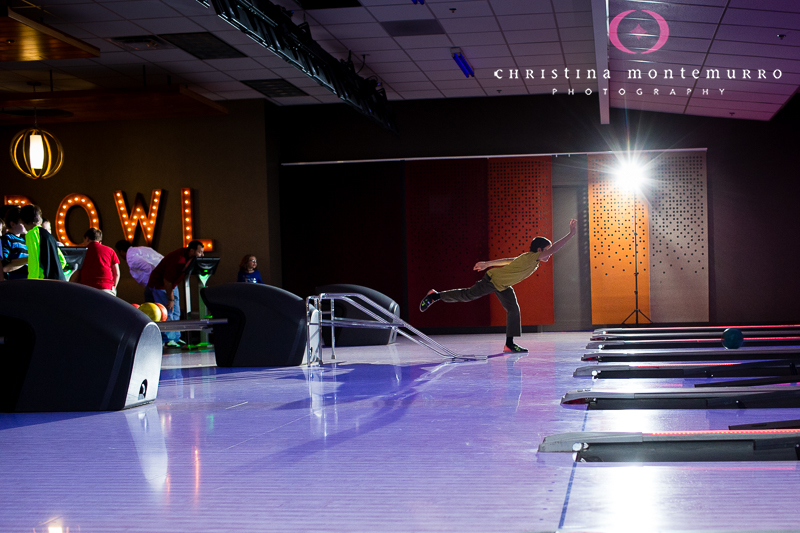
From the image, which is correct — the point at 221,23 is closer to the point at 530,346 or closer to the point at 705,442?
the point at 530,346

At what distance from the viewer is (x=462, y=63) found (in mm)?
9680

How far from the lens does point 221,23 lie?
8.25 metres

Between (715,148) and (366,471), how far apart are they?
9.99m

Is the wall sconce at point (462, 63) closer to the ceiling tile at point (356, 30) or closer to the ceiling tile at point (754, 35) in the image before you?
the ceiling tile at point (356, 30)

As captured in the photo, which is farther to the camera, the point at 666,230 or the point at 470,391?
the point at 666,230

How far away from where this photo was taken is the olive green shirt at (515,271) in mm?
8086

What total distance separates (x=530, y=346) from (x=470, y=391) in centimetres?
391

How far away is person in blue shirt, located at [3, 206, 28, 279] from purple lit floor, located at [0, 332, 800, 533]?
2046 millimetres

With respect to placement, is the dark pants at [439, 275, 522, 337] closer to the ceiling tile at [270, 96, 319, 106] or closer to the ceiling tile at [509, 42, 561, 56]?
the ceiling tile at [509, 42, 561, 56]

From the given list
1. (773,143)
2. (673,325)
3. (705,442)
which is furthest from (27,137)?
(773,143)

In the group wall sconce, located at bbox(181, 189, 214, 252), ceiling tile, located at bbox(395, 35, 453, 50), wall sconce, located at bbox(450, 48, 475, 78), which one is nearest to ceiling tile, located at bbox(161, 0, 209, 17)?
ceiling tile, located at bbox(395, 35, 453, 50)

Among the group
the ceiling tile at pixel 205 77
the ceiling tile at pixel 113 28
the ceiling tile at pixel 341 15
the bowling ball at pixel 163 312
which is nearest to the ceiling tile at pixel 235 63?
the ceiling tile at pixel 205 77

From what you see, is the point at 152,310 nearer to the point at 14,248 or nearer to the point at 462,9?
the point at 14,248

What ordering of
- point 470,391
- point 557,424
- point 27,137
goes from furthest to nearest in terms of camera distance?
point 27,137 < point 470,391 < point 557,424
